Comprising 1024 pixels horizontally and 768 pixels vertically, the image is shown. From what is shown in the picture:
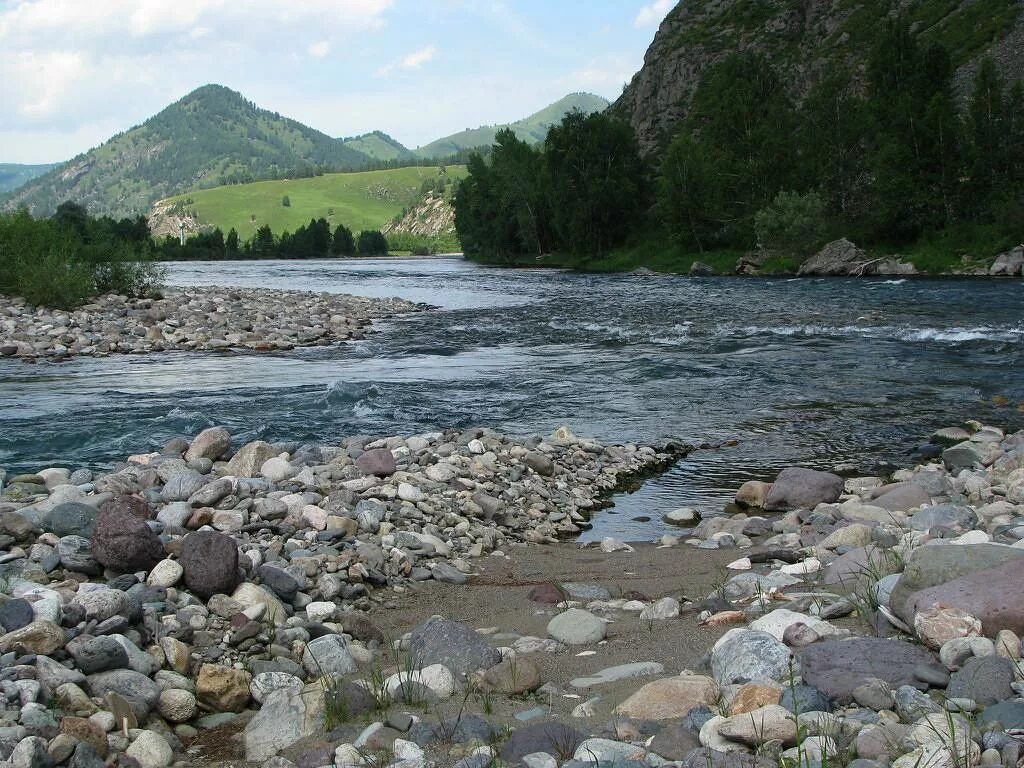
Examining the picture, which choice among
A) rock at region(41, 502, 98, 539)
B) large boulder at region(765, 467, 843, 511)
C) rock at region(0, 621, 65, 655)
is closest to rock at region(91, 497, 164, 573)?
rock at region(41, 502, 98, 539)

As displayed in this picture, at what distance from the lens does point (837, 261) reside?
51.4 metres

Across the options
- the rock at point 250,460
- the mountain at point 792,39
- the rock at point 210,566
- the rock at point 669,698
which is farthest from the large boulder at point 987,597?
the mountain at point 792,39

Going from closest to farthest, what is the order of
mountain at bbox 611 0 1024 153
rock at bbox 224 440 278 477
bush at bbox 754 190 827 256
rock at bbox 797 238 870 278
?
1. rock at bbox 224 440 278 477
2. rock at bbox 797 238 870 278
3. bush at bbox 754 190 827 256
4. mountain at bbox 611 0 1024 153

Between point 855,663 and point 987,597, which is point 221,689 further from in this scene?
point 987,597

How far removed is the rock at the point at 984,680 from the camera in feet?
12.8

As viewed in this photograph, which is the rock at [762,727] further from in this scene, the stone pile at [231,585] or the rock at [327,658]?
the rock at [327,658]

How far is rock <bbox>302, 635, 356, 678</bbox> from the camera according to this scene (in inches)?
213

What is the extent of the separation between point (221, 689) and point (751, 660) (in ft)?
9.43

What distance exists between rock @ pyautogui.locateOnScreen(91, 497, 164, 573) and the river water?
15.7ft

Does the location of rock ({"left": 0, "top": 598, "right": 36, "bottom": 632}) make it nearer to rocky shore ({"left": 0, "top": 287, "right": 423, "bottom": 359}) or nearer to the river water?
the river water

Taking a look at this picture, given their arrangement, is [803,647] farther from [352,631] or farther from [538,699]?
[352,631]

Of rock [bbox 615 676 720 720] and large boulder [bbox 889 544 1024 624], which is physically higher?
large boulder [bbox 889 544 1024 624]

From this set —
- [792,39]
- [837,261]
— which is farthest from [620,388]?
[792,39]

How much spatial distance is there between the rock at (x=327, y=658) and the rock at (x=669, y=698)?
185cm
